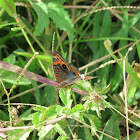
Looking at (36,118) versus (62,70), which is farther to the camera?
(62,70)

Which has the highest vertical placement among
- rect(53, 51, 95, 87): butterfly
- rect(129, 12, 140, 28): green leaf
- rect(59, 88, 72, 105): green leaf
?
rect(129, 12, 140, 28): green leaf

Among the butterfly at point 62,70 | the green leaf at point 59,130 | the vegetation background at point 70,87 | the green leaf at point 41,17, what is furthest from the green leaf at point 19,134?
the green leaf at point 41,17

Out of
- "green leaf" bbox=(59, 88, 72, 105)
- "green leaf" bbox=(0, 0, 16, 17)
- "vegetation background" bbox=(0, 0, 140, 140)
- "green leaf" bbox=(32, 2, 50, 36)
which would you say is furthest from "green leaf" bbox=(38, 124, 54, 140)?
"green leaf" bbox=(0, 0, 16, 17)

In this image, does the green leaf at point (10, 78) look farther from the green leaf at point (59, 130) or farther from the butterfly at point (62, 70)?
the green leaf at point (59, 130)

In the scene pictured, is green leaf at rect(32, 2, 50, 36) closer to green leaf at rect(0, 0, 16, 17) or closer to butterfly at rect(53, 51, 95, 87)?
green leaf at rect(0, 0, 16, 17)

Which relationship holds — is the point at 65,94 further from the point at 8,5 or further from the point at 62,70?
the point at 8,5

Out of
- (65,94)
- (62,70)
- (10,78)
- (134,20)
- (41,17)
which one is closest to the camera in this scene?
(65,94)

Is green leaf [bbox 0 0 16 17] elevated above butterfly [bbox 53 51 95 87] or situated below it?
above

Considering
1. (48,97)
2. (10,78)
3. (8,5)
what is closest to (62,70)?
(48,97)

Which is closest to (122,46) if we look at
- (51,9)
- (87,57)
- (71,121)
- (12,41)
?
(87,57)
